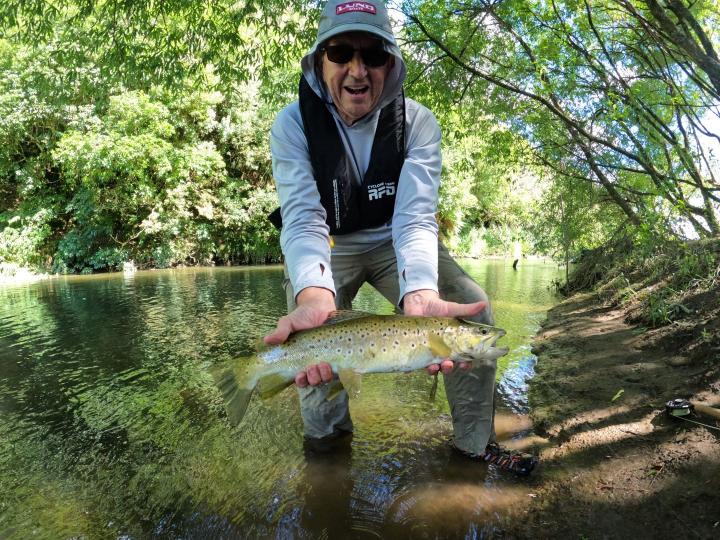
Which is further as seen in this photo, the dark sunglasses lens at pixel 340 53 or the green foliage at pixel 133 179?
the green foliage at pixel 133 179

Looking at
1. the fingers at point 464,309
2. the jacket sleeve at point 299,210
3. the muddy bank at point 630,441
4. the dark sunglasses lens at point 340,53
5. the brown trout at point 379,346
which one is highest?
the dark sunglasses lens at point 340,53

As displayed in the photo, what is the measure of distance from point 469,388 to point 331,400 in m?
1.09

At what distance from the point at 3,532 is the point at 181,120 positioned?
89.4 feet

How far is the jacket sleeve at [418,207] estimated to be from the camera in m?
3.11

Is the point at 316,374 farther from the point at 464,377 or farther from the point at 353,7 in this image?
the point at 353,7

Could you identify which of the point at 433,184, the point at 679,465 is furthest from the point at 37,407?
the point at 679,465

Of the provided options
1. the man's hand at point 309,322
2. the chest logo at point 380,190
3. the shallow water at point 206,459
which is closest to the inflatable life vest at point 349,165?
the chest logo at point 380,190

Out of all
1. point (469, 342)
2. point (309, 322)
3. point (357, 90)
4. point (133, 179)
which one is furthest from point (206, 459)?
point (133, 179)

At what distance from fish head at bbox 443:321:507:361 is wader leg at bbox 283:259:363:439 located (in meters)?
1.15

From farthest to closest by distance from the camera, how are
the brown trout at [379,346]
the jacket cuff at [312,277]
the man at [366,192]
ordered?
the man at [366,192] < the jacket cuff at [312,277] < the brown trout at [379,346]

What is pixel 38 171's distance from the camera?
90.8 feet

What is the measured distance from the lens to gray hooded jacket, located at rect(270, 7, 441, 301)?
3.11 meters

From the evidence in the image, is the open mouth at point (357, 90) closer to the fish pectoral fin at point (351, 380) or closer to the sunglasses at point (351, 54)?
the sunglasses at point (351, 54)

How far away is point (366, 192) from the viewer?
11.6 ft
